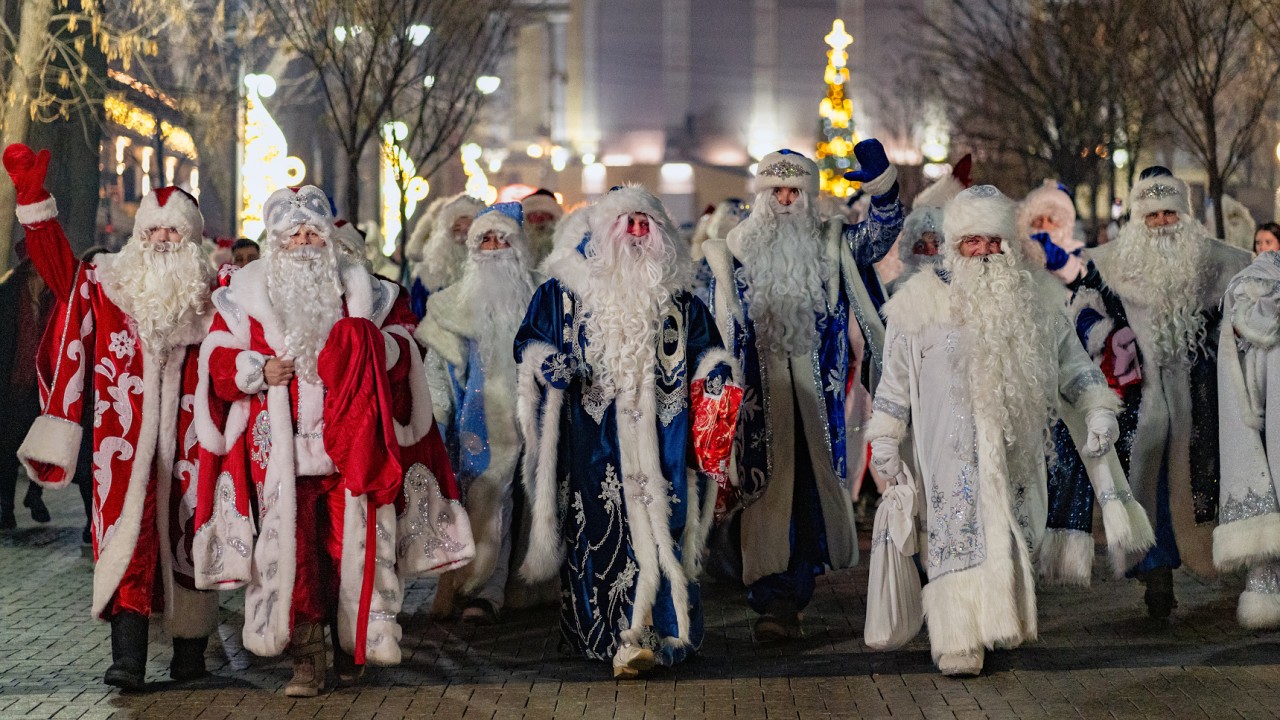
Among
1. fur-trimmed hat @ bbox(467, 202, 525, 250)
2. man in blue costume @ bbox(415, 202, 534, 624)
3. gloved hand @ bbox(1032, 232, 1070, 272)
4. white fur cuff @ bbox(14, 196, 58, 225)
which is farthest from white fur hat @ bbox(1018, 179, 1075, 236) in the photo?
white fur cuff @ bbox(14, 196, 58, 225)

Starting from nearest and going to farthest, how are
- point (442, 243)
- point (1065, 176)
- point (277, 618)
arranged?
point (277, 618), point (442, 243), point (1065, 176)

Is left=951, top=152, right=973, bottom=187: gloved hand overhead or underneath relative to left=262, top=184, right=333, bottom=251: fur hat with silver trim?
overhead

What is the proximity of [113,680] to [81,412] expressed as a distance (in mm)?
1185

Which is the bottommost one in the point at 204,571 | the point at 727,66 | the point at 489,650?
the point at 489,650

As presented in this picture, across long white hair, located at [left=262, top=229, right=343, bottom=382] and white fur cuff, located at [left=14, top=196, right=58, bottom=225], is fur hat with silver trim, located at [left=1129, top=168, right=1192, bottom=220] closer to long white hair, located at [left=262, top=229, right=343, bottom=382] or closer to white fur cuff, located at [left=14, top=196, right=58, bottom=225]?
long white hair, located at [left=262, top=229, right=343, bottom=382]

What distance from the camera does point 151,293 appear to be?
24.4 feet

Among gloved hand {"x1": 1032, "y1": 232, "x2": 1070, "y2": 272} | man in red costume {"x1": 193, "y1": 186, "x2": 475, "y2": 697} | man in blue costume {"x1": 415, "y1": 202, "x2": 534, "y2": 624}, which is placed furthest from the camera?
gloved hand {"x1": 1032, "y1": 232, "x2": 1070, "y2": 272}

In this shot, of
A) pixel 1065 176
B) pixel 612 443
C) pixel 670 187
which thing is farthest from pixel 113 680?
pixel 670 187

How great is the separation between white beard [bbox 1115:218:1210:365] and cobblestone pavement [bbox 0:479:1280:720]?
1.41 m

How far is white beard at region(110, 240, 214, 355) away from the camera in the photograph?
24.4 ft

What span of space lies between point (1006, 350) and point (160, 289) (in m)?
3.65

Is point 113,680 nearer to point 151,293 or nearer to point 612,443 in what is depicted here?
point 151,293

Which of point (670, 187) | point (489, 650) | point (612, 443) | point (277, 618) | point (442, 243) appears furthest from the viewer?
point (670, 187)

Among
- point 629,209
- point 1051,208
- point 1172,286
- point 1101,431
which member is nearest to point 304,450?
point 629,209
